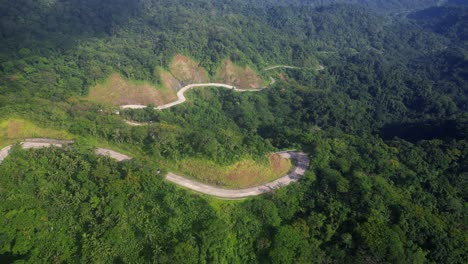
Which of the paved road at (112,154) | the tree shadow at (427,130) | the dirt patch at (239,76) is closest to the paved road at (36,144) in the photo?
the paved road at (112,154)

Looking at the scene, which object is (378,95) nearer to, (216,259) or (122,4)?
(216,259)

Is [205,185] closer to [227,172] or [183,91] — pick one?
[227,172]

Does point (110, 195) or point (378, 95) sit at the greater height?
point (110, 195)

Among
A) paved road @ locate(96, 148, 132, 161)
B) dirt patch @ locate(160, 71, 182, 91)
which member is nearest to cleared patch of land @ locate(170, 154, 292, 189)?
paved road @ locate(96, 148, 132, 161)

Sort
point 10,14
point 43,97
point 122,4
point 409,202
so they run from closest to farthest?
1. point 409,202
2. point 43,97
3. point 10,14
4. point 122,4

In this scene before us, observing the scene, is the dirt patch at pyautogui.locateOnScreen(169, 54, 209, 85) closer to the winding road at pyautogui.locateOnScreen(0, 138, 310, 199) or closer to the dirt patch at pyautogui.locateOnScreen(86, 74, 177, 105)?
the dirt patch at pyautogui.locateOnScreen(86, 74, 177, 105)

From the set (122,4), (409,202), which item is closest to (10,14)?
(122,4)

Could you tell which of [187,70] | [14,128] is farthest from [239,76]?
[14,128]
